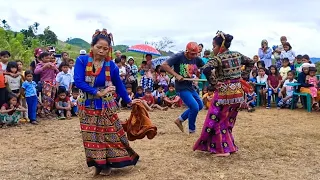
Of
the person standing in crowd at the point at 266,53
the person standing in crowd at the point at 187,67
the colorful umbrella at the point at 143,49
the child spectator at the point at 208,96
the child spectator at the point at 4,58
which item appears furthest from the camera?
the colorful umbrella at the point at 143,49

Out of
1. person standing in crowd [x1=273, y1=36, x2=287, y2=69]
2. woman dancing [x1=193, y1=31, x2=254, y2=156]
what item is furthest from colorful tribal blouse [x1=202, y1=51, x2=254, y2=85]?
person standing in crowd [x1=273, y1=36, x2=287, y2=69]

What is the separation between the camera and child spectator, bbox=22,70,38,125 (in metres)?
9.20

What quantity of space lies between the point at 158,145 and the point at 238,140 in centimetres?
144

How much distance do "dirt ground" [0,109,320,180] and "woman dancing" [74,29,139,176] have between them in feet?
1.04

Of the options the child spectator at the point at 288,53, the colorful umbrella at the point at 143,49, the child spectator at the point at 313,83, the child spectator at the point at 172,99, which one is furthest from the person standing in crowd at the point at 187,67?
the colorful umbrella at the point at 143,49

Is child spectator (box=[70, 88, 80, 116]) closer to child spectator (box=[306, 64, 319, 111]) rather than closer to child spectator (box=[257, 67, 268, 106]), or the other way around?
child spectator (box=[257, 67, 268, 106])

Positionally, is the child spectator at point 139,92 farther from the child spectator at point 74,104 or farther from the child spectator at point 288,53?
the child spectator at point 288,53

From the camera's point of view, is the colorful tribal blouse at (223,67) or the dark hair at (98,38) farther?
the colorful tribal blouse at (223,67)

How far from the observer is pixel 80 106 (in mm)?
5098

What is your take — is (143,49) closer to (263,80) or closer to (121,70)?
(121,70)

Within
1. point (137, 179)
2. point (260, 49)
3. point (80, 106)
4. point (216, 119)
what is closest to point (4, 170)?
point (80, 106)

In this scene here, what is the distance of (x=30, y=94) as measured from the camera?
9.18 meters

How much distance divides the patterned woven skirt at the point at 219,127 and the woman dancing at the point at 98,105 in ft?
4.95

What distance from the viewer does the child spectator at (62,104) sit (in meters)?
10.1
